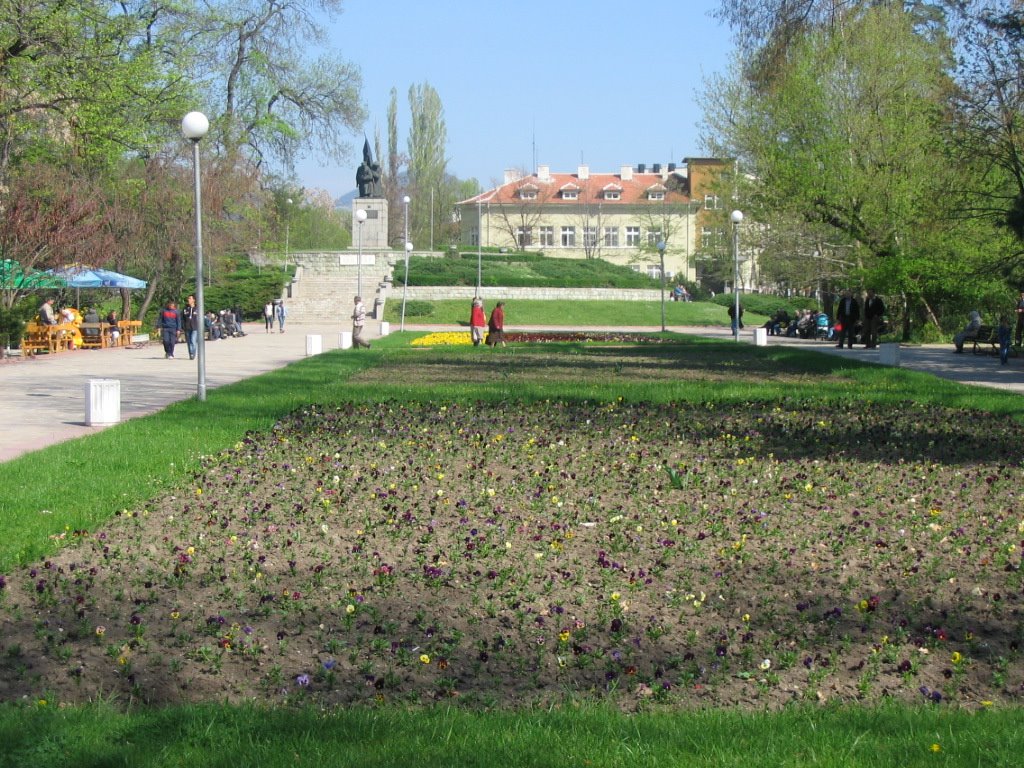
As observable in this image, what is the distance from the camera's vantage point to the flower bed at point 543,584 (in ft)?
18.2

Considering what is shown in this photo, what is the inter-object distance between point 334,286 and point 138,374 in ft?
Answer: 145

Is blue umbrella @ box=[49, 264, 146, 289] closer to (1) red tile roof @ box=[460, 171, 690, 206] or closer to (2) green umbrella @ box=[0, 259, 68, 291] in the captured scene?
(2) green umbrella @ box=[0, 259, 68, 291]

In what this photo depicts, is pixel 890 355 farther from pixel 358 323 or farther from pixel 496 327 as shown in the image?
pixel 358 323

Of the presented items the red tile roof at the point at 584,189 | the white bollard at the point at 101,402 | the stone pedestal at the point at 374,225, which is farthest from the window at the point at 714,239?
the white bollard at the point at 101,402

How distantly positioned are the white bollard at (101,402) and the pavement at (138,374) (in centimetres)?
17

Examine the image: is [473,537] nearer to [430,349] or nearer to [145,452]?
[145,452]

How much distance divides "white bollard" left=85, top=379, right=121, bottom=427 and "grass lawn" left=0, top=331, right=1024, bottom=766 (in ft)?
5.11

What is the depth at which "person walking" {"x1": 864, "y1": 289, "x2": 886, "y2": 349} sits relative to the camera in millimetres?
36562

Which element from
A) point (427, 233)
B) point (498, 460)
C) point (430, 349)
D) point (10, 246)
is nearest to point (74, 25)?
point (10, 246)

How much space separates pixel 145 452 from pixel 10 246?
2344cm

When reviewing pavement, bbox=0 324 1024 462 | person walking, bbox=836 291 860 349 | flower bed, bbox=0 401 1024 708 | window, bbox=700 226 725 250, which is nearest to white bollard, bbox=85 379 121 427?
pavement, bbox=0 324 1024 462

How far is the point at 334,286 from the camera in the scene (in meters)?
68.6

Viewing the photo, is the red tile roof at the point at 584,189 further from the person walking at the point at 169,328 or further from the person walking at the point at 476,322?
the person walking at the point at 169,328

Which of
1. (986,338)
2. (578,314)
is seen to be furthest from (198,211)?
(578,314)
